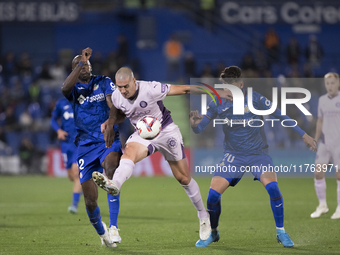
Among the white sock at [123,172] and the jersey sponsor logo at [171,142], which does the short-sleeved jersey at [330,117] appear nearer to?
the jersey sponsor logo at [171,142]

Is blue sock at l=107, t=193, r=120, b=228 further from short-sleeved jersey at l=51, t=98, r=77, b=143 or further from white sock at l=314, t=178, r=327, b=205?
white sock at l=314, t=178, r=327, b=205

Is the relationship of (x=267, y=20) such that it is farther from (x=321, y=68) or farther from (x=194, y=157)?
(x=194, y=157)

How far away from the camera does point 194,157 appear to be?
60.8 ft

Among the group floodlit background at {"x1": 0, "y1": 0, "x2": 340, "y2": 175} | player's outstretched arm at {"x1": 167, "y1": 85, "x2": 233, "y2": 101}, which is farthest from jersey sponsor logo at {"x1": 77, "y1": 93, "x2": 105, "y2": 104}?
floodlit background at {"x1": 0, "y1": 0, "x2": 340, "y2": 175}

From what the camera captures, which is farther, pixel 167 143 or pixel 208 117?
pixel 208 117

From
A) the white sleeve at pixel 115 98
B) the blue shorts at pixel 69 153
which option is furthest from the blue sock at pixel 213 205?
the blue shorts at pixel 69 153

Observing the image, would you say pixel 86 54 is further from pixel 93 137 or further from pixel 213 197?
pixel 213 197

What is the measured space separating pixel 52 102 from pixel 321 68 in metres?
12.2

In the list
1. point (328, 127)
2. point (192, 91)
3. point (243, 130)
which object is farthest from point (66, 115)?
point (328, 127)

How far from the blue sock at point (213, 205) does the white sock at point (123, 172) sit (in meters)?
1.29

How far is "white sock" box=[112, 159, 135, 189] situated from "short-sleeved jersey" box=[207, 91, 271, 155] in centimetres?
148

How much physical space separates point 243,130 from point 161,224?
285cm

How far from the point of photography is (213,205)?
711cm

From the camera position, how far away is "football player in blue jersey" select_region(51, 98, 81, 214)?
35.0ft
